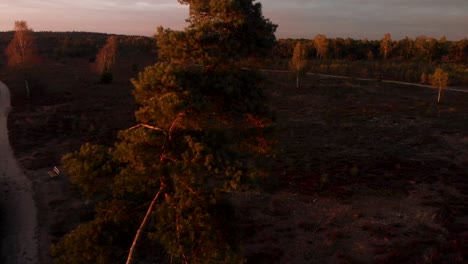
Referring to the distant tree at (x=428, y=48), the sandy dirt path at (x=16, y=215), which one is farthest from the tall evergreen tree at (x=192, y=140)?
the distant tree at (x=428, y=48)

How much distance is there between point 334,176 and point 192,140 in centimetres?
1714

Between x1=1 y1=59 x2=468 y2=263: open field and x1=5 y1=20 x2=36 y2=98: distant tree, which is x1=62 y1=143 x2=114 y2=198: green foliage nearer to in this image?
x1=1 y1=59 x2=468 y2=263: open field

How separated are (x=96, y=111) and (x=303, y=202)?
29867 mm

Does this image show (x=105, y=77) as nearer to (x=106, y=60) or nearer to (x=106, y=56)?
(x=106, y=60)

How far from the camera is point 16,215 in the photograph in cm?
1831

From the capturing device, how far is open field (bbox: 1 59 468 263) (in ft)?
53.4

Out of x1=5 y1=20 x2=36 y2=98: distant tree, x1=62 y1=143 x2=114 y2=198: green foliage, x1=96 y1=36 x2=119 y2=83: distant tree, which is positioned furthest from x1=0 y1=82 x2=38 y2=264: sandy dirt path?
x1=96 y1=36 x2=119 y2=83: distant tree

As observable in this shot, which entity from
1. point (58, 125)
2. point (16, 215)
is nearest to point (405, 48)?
point (58, 125)

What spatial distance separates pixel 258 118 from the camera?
9.74 metres

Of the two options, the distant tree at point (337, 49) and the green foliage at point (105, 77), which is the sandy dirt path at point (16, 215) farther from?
the distant tree at point (337, 49)

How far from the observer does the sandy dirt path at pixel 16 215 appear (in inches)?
596

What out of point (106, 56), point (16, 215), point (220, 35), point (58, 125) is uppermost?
point (106, 56)

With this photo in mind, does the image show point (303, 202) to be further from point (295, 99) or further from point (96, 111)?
point (295, 99)

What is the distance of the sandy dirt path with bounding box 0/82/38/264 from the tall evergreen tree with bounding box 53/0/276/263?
24.3 ft
